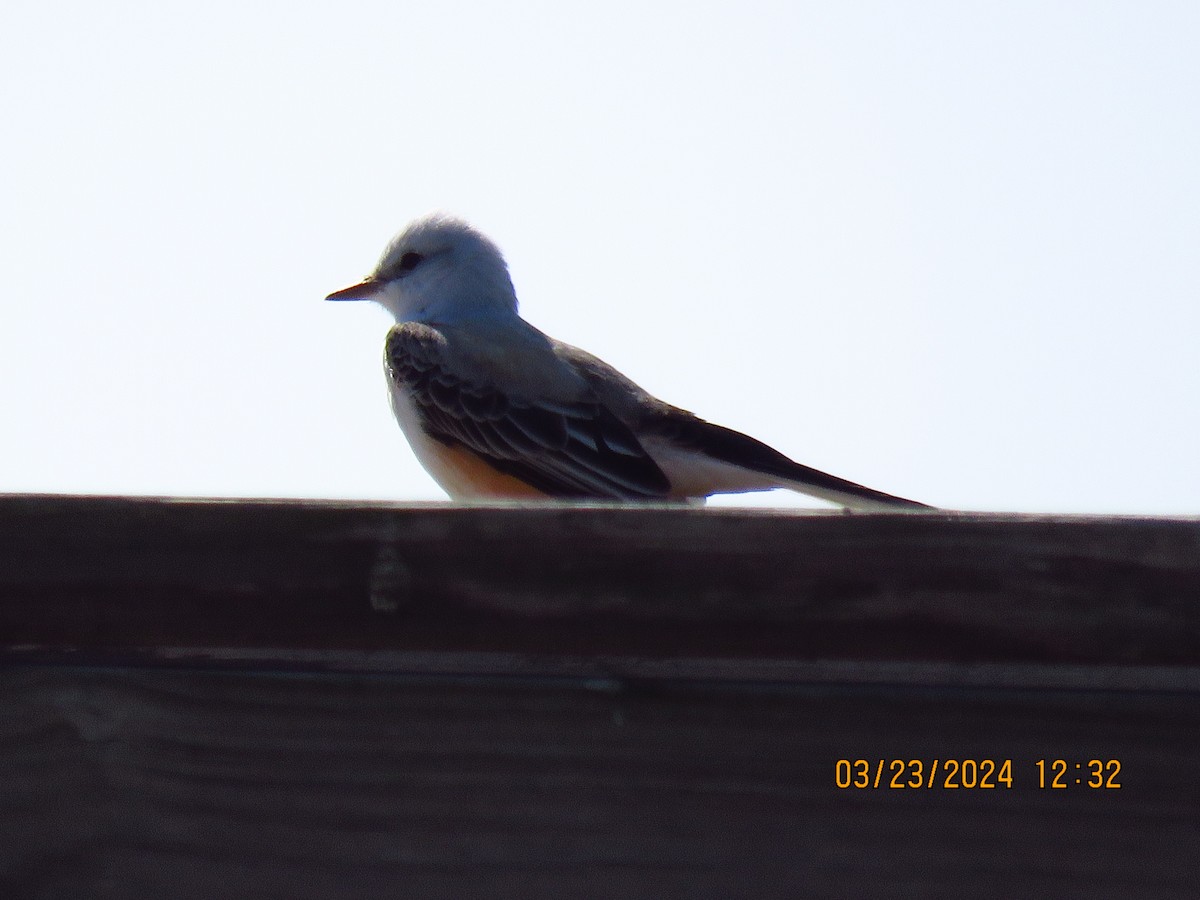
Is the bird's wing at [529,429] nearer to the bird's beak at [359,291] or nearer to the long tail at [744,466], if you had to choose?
the long tail at [744,466]

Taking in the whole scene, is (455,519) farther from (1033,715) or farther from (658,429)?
(658,429)

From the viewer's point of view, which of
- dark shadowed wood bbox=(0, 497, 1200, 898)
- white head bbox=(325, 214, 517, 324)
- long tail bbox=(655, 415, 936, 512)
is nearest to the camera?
→ dark shadowed wood bbox=(0, 497, 1200, 898)

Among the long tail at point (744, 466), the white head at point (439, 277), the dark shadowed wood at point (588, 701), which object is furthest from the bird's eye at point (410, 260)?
the dark shadowed wood at point (588, 701)

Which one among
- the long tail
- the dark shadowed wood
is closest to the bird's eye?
the long tail

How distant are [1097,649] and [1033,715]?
10 cm

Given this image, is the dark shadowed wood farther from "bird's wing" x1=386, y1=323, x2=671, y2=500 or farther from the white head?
the white head

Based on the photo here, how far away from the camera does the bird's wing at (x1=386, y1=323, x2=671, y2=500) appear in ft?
17.9

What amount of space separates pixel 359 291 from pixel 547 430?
5.29 feet

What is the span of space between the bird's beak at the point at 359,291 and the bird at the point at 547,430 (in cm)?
44

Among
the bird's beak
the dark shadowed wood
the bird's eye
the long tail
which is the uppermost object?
the bird's eye

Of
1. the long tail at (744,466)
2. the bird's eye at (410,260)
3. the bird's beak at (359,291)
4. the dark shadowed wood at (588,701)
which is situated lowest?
the dark shadowed wood at (588,701)

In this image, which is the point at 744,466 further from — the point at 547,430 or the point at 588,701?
the point at 588,701

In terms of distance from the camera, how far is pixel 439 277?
22.0ft

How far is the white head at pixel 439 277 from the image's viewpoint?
21.8 ft
